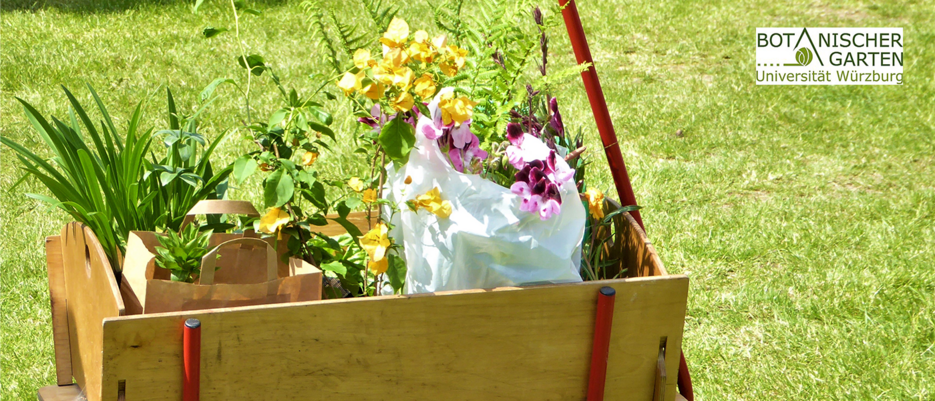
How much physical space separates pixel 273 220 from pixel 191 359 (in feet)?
0.94

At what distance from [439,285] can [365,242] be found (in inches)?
6.3

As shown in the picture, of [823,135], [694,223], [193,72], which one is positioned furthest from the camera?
[193,72]

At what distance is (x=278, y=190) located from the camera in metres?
1.37

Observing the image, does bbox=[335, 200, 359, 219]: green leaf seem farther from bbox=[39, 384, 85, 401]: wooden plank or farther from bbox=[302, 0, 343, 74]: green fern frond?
bbox=[39, 384, 85, 401]: wooden plank

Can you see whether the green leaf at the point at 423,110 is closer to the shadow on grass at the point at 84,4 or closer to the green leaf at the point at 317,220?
the green leaf at the point at 317,220

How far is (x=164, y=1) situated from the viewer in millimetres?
5188

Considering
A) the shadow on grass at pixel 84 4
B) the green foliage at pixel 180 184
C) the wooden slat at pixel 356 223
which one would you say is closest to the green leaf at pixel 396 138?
the wooden slat at pixel 356 223

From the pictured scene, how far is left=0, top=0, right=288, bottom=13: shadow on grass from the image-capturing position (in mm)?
5020

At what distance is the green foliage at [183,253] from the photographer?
1405 millimetres

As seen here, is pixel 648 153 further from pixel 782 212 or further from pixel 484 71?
pixel 484 71

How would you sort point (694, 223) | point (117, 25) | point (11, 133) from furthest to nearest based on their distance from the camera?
point (117, 25), point (11, 133), point (694, 223)

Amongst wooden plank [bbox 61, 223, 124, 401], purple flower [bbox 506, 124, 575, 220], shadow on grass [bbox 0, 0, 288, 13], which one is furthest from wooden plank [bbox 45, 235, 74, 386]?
shadow on grass [bbox 0, 0, 288, 13]

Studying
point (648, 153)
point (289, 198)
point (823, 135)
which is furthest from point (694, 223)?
point (289, 198)

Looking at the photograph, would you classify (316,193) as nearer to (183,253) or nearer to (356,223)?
(183,253)
